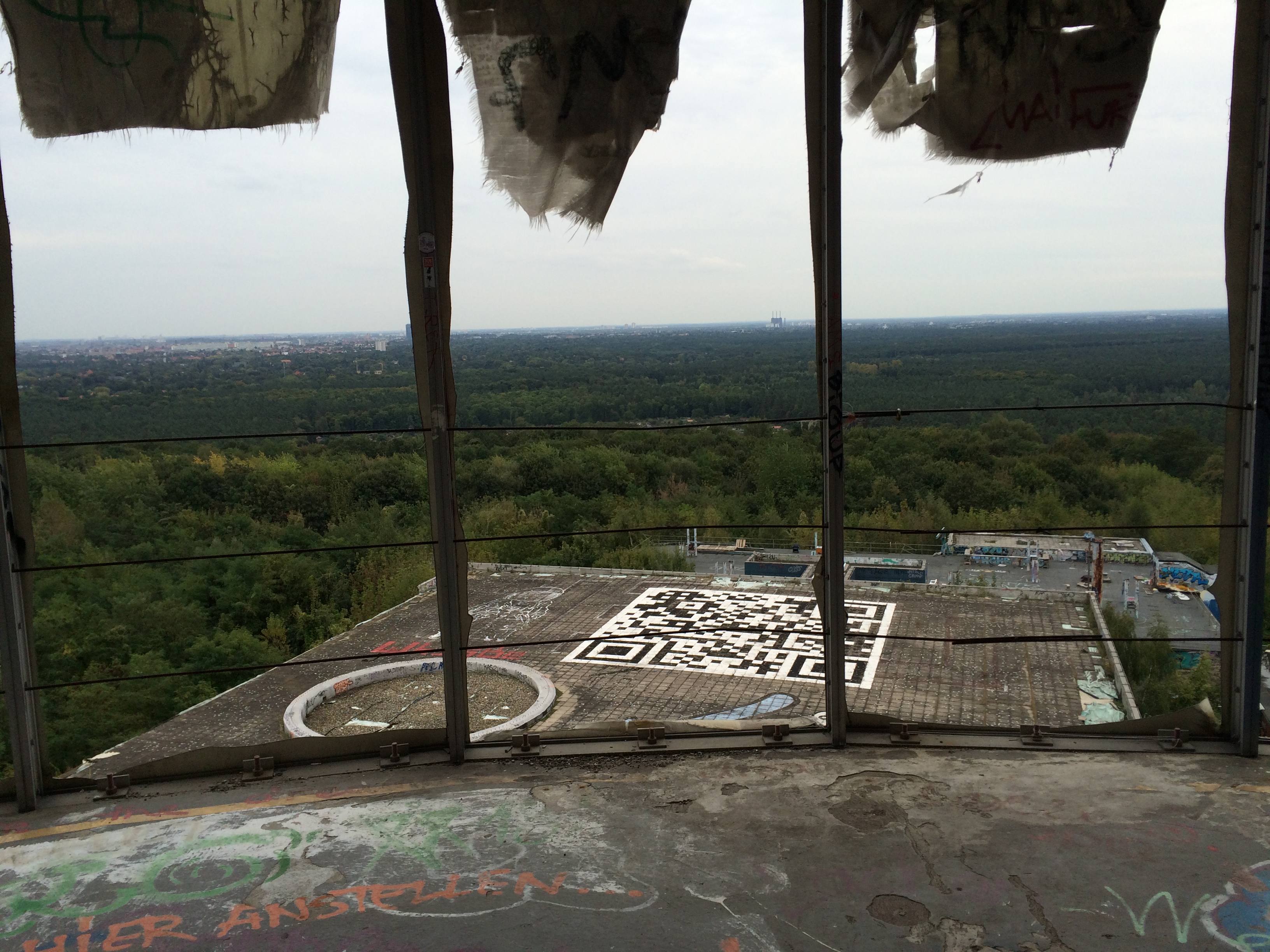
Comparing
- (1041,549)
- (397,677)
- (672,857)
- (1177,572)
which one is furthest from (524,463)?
(1041,549)

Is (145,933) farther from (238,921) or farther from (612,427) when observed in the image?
(612,427)

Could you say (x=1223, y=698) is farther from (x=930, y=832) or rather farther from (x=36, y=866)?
(x=36, y=866)

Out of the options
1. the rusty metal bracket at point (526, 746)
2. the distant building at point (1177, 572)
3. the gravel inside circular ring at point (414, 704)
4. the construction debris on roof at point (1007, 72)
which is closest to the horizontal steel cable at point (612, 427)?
the construction debris on roof at point (1007, 72)

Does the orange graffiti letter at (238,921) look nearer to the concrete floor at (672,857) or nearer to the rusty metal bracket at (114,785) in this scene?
the concrete floor at (672,857)

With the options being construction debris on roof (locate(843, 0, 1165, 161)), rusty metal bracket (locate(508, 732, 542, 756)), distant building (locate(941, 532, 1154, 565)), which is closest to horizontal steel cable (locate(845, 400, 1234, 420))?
construction debris on roof (locate(843, 0, 1165, 161))

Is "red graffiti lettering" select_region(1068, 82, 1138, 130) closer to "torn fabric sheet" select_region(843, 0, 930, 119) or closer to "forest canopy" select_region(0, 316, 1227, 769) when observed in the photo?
"torn fabric sheet" select_region(843, 0, 930, 119)

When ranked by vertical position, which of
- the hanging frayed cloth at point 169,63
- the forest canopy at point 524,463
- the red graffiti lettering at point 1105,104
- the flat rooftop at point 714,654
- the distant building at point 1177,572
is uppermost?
the hanging frayed cloth at point 169,63
